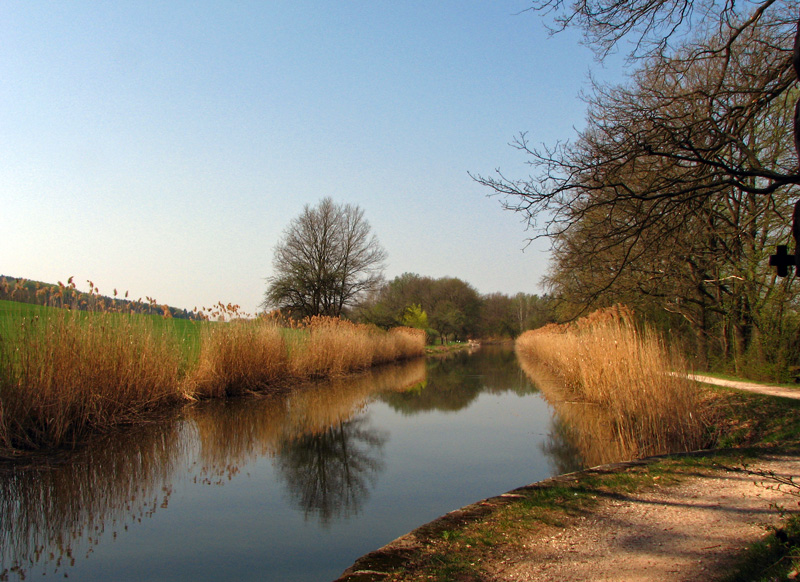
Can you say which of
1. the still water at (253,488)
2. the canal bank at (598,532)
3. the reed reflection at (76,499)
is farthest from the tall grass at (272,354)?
the canal bank at (598,532)

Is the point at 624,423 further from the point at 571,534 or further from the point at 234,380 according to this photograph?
the point at 234,380

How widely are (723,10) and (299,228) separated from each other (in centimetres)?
3210

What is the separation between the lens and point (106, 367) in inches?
312

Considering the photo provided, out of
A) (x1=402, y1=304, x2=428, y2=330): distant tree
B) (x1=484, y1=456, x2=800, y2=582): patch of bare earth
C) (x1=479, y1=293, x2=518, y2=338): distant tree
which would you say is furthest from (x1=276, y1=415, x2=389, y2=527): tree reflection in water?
(x1=479, y1=293, x2=518, y2=338): distant tree

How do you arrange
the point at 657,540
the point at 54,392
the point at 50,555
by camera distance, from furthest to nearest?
the point at 54,392, the point at 50,555, the point at 657,540

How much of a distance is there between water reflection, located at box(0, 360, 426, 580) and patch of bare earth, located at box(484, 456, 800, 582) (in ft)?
7.63

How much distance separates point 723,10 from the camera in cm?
590

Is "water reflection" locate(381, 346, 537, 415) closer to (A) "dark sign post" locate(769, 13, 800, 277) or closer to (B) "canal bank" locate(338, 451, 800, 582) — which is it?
(B) "canal bank" locate(338, 451, 800, 582)

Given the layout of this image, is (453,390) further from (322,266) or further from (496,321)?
(496,321)

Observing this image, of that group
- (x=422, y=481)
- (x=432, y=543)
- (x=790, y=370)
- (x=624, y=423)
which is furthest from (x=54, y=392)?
(x=790, y=370)

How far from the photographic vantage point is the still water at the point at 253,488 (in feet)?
13.1

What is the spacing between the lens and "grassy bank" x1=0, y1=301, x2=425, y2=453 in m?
6.50

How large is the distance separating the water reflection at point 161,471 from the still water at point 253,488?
0.06 feet

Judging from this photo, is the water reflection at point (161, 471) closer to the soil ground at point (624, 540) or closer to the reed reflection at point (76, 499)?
the reed reflection at point (76, 499)
